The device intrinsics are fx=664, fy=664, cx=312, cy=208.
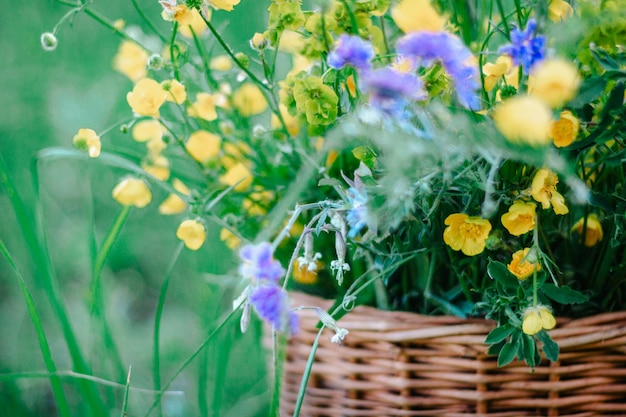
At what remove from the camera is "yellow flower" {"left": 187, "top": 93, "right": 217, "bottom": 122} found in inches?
25.3

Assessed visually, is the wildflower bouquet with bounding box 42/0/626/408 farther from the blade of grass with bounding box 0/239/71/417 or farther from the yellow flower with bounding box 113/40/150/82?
the blade of grass with bounding box 0/239/71/417

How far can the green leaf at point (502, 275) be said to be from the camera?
501 millimetres

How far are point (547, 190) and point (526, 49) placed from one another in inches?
4.1

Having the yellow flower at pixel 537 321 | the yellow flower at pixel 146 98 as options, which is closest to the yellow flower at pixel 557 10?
the yellow flower at pixel 537 321

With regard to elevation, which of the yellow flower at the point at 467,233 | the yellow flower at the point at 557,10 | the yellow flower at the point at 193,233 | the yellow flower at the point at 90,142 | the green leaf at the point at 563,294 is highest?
the yellow flower at the point at 557,10

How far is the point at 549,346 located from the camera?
0.52 meters

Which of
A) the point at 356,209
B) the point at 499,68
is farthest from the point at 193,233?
the point at 499,68

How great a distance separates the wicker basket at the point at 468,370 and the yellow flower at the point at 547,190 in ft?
0.43

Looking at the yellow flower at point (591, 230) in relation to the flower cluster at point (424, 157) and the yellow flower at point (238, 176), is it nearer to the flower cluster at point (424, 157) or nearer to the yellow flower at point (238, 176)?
the flower cluster at point (424, 157)

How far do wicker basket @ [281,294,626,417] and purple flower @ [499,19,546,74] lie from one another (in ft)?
0.75

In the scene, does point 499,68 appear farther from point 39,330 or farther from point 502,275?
point 39,330

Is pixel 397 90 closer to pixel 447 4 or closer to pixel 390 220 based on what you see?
pixel 390 220

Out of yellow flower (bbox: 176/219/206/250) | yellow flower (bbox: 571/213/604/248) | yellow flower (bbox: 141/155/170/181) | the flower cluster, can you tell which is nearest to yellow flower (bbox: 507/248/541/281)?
the flower cluster

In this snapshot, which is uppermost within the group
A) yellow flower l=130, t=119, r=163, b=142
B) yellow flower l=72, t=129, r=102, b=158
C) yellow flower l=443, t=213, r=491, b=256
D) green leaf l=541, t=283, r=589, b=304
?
yellow flower l=130, t=119, r=163, b=142
